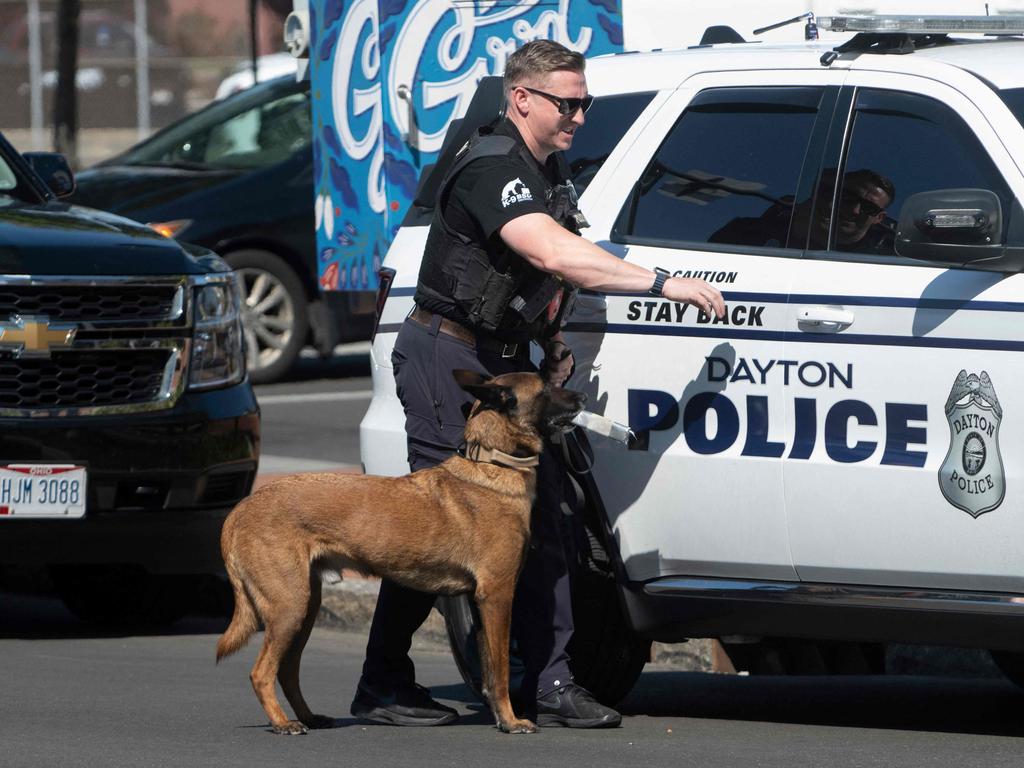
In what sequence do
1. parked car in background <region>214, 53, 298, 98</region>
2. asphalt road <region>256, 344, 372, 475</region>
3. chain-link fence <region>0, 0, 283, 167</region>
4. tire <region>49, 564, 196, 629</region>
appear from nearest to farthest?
1. tire <region>49, 564, 196, 629</region>
2. asphalt road <region>256, 344, 372, 475</region>
3. parked car in background <region>214, 53, 298, 98</region>
4. chain-link fence <region>0, 0, 283, 167</region>

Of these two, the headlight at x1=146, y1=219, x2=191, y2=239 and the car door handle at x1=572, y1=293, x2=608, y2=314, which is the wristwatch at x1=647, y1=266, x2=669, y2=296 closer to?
the car door handle at x1=572, y1=293, x2=608, y2=314

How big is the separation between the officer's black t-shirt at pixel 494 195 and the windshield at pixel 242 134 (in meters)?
8.22

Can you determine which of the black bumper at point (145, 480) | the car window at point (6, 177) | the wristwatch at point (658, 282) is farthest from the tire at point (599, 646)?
the car window at point (6, 177)

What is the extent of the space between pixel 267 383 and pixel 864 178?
8836mm

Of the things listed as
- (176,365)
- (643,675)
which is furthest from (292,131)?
(643,675)

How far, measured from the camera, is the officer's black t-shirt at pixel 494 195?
5.29 metres

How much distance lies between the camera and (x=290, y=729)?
550 centimetres

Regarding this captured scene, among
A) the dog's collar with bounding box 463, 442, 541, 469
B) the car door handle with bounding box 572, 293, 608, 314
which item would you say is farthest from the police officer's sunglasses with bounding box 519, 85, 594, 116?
the dog's collar with bounding box 463, 442, 541, 469

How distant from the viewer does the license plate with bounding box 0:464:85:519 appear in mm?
6867

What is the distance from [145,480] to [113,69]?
2252cm

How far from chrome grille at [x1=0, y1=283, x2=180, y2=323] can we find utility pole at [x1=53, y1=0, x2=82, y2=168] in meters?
11.8

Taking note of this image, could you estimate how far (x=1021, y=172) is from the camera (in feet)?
16.6

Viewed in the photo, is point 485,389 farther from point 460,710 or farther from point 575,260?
point 460,710

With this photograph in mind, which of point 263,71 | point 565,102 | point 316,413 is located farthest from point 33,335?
point 263,71
